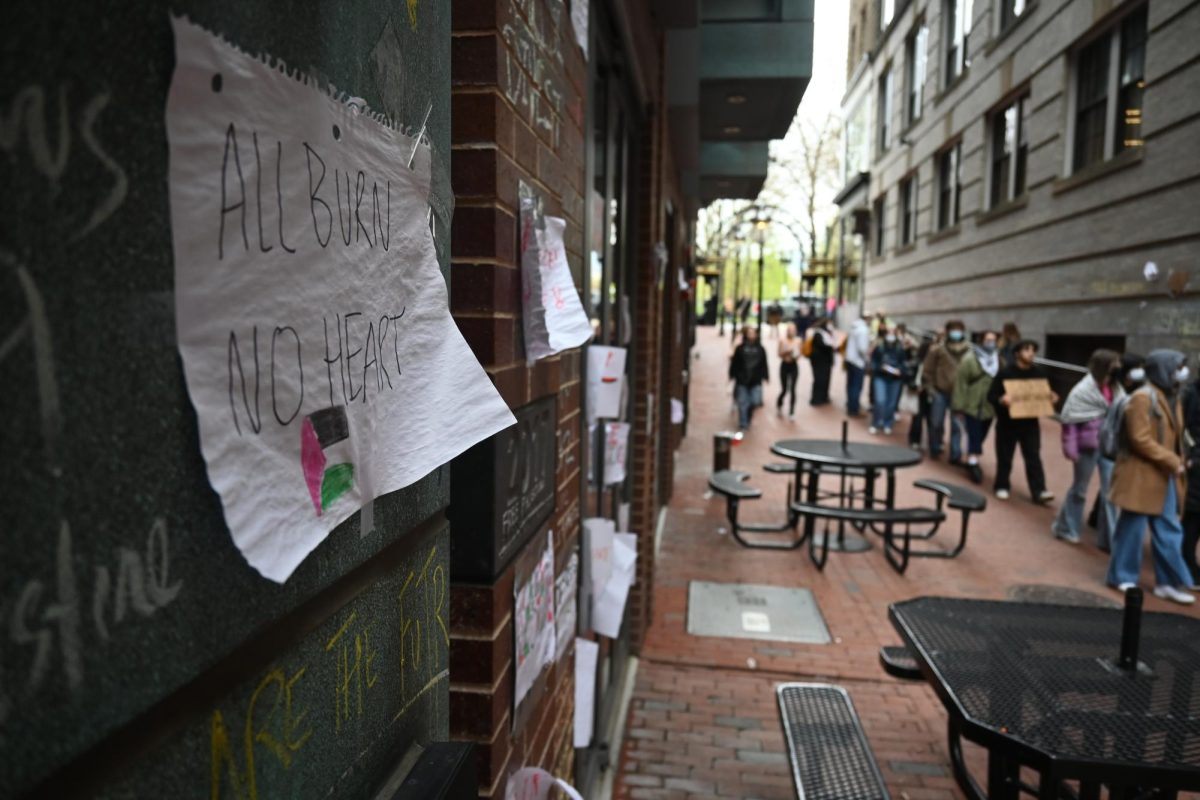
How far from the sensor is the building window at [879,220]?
25961mm

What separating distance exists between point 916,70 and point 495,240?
2164cm

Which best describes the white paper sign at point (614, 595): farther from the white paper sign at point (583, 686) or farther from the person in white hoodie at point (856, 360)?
the person in white hoodie at point (856, 360)

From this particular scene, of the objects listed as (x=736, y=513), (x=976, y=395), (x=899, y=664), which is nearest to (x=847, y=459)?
(x=736, y=513)

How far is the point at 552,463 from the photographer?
2141 millimetres

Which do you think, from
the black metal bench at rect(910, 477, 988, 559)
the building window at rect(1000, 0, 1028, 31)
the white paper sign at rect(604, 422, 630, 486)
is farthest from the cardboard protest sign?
the white paper sign at rect(604, 422, 630, 486)

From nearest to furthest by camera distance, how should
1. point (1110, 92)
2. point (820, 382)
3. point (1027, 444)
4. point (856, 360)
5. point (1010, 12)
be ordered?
point (1027, 444) < point (1110, 92) < point (1010, 12) < point (856, 360) < point (820, 382)

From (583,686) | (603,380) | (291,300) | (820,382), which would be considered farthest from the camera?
(820,382)

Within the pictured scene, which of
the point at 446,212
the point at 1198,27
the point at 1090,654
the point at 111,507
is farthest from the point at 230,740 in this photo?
the point at 1198,27

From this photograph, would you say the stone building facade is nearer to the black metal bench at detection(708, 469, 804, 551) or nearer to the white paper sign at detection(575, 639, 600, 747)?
the black metal bench at detection(708, 469, 804, 551)

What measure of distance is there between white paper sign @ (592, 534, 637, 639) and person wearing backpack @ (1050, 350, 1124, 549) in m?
6.01

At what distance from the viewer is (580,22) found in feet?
7.79

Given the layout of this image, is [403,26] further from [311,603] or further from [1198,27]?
[1198,27]

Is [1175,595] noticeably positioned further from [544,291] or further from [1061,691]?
[544,291]

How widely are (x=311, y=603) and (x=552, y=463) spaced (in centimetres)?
132
